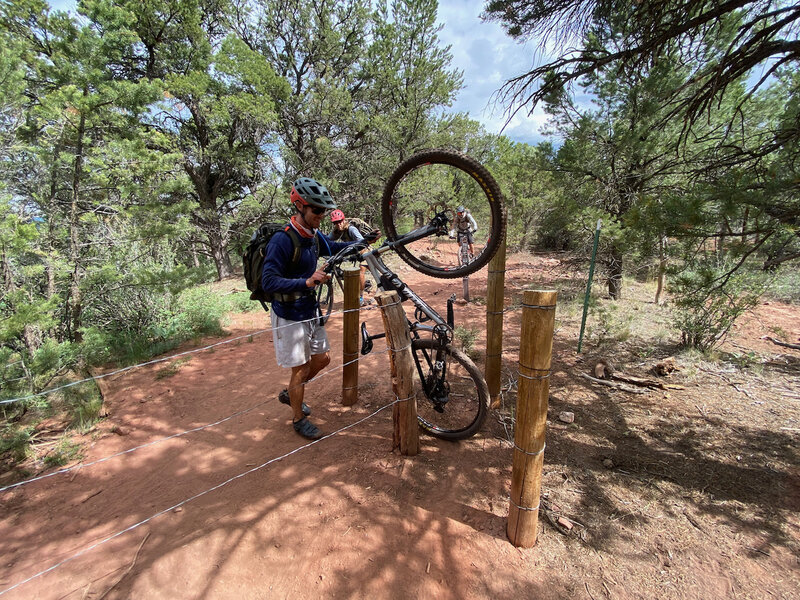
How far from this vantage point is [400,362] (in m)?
2.50

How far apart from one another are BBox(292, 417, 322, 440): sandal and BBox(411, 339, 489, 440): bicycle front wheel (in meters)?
0.98

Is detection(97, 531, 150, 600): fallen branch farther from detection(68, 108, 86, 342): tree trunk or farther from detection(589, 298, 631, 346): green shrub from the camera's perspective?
detection(589, 298, 631, 346): green shrub

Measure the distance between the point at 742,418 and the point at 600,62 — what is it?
12.0 feet

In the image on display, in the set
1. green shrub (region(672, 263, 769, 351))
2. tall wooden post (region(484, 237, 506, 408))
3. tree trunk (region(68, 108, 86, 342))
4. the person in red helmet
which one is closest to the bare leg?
the person in red helmet

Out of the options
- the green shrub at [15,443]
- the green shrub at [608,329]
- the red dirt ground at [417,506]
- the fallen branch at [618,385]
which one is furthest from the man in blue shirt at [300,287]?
the green shrub at [608,329]

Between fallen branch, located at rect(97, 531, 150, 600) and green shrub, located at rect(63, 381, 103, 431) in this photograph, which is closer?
fallen branch, located at rect(97, 531, 150, 600)

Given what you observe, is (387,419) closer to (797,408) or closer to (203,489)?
(203,489)

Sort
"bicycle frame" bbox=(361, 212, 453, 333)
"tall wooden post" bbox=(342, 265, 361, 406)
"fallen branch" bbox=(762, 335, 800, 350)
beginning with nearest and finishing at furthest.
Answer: "bicycle frame" bbox=(361, 212, 453, 333) < "tall wooden post" bbox=(342, 265, 361, 406) < "fallen branch" bbox=(762, 335, 800, 350)

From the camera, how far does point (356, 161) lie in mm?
13180

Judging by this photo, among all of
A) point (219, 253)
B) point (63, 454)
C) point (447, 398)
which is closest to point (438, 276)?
point (447, 398)

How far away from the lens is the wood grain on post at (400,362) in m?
2.46

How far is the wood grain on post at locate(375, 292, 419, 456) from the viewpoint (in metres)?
2.46

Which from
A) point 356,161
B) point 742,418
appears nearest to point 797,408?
point 742,418

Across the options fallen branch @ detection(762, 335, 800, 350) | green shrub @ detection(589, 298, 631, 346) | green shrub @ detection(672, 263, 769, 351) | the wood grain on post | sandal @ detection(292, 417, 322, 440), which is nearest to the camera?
the wood grain on post
